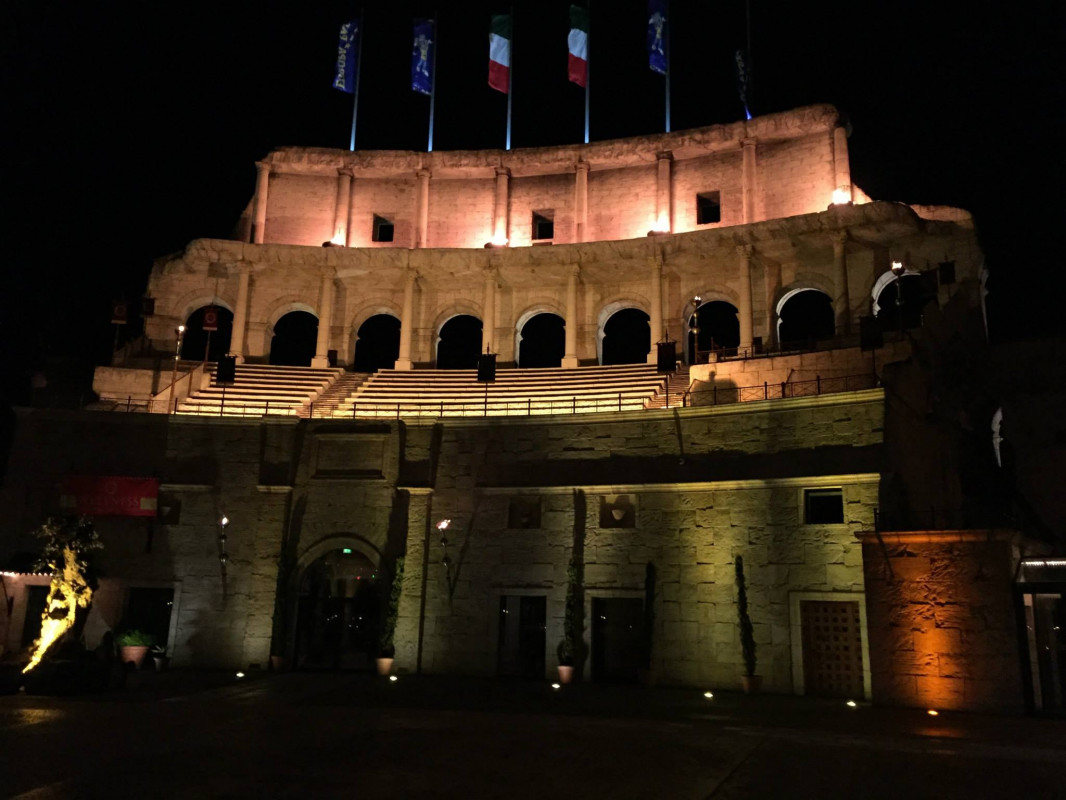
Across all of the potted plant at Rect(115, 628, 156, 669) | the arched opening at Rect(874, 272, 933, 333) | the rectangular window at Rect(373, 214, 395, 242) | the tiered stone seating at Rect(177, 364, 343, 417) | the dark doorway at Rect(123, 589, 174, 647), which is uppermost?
the rectangular window at Rect(373, 214, 395, 242)

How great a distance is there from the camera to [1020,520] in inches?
945

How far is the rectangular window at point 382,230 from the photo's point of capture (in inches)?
1421

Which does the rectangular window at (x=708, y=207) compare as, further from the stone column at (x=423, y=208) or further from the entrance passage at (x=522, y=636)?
the entrance passage at (x=522, y=636)

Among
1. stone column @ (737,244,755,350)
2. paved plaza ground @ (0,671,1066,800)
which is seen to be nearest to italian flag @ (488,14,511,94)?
stone column @ (737,244,755,350)

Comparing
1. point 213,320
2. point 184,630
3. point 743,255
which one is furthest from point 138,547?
point 743,255

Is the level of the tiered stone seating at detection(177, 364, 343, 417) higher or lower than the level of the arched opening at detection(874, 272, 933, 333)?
lower

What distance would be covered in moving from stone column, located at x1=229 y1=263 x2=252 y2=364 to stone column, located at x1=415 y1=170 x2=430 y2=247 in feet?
22.4

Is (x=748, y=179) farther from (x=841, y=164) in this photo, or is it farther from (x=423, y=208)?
(x=423, y=208)

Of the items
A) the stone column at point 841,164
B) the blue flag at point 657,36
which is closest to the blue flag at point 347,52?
the blue flag at point 657,36

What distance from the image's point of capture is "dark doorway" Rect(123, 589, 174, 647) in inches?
899

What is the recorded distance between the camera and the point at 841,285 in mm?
29953

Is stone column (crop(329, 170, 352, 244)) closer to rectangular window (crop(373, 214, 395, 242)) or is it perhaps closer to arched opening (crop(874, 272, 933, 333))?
rectangular window (crop(373, 214, 395, 242))

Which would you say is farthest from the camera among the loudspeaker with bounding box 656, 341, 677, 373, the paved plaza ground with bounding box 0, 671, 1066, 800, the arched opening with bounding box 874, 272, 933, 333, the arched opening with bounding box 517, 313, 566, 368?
the arched opening with bounding box 517, 313, 566, 368

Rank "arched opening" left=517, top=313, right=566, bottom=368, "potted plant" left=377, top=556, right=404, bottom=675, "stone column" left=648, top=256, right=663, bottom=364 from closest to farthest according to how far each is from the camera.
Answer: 1. "potted plant" left=377, top=556, right=404, bottom=675
2. "stone column" left=648, top=256, right=663, bottom=364
3. "arched opening" left=517, top=313, right=566, bottom=368
